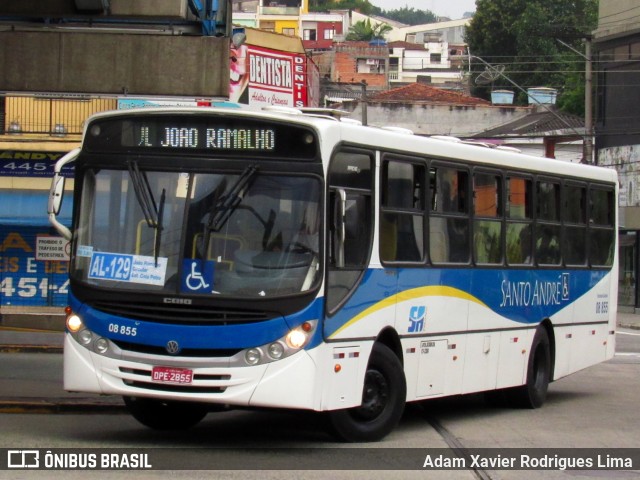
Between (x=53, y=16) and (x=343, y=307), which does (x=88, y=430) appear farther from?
(x=53, y=16)

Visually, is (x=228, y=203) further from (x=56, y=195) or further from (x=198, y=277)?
(x=56, y=195)

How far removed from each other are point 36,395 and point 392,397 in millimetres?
4575

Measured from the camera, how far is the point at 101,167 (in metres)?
10.6

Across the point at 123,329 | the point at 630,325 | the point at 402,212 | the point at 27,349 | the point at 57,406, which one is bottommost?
the point at 630,325

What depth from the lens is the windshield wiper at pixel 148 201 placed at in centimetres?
1016

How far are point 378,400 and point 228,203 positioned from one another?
243 centimetres

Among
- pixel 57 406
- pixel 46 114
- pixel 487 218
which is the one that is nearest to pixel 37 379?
pixel 57 406

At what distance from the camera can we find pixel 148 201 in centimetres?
1026

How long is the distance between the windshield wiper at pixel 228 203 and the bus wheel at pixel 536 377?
19.0 feet

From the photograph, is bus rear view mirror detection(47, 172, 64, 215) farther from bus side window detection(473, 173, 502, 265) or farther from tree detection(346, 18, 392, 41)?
tree detection(346, 18, 392, 41)

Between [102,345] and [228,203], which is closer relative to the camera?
[228,203]

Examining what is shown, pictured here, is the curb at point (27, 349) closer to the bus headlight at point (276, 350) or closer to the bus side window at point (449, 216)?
the bus side window at point (449, 216)

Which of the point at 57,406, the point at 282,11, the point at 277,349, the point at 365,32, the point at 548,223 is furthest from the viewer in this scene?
the point at 365,32

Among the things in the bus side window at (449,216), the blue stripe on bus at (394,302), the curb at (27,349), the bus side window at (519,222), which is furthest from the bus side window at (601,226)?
the curb at (27,349)
